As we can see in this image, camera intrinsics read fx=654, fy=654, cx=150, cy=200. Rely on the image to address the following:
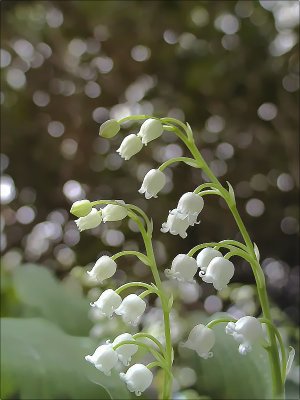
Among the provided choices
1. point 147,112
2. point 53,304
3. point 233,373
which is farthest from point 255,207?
point 233,373

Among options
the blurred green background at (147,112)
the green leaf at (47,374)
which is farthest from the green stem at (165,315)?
the blurred green background at (147,112)

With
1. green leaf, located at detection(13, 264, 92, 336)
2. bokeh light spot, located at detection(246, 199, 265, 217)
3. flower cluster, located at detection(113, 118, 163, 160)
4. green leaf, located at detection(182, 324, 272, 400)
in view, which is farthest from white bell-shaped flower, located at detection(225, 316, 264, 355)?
bokeh light spot, located at detection(246, 199, 265, 217)

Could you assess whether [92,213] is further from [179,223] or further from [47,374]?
[47,374]

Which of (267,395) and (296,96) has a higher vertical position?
(296,96)

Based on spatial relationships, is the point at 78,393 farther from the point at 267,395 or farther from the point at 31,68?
the point at 31,68

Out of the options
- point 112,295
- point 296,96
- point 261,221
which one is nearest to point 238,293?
point 261,221

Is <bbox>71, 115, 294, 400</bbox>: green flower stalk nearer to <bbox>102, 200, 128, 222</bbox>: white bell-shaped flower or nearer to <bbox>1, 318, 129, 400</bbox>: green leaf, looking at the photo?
<bbox>102, 200, 128, 222</bbox>: white bell-shaped flower

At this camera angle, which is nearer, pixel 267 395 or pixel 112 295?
pixel 112 295
